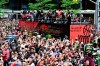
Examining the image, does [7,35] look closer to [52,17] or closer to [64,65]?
[52,17]

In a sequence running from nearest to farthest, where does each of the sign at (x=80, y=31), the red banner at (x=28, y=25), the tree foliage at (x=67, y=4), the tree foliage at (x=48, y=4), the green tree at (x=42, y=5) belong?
the sign at (x=80, y=31) < the red banner at (x=28, y=25) < the tree foliage at (x=67, y=4) < the tree foliage at (x=48, y=4) < the green tree at (x=42, y=5)

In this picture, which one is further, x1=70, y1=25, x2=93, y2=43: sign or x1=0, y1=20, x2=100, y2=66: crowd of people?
x1=70, y1=25, x2=93, y2=43: sign

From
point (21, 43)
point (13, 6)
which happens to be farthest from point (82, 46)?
point (13, 6)

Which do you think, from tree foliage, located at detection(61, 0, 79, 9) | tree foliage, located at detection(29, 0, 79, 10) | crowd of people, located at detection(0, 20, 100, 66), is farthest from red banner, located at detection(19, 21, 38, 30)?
tree foliage, located at detection(29, 0, 79, 10)

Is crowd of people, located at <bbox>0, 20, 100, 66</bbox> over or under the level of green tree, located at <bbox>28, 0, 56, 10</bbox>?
over

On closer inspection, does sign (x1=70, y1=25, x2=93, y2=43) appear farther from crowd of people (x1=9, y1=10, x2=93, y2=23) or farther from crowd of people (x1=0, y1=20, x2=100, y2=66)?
crowd of people (x1=0, y1=20, x2=100, y2=66)

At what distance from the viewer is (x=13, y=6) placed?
57000 millimetres

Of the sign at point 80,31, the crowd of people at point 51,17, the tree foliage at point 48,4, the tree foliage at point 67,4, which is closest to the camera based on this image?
the sign at point 80,31

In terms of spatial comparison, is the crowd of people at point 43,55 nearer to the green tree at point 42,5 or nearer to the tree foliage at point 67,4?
the tree foliage at point 67,4

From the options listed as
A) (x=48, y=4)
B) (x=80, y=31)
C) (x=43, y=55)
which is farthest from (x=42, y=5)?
(x=43, y=55)

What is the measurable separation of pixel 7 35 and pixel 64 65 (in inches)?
554

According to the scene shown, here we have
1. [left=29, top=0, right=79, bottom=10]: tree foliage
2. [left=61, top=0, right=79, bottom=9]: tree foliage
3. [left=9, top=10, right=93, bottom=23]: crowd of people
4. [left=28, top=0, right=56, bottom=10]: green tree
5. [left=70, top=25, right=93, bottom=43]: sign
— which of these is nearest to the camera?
[left=70, top=25, right=93, bottom=43]: sign

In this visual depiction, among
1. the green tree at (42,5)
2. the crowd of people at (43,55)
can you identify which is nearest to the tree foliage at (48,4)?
the green tree at (42,5)

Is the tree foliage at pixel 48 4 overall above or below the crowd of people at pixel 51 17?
below
